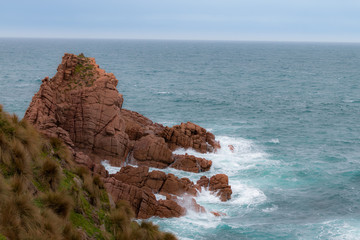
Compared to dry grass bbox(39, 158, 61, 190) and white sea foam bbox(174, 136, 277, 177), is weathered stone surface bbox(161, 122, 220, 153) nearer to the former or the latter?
white sea foam bbox(174, 136, 277, 177)

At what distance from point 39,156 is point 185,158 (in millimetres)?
26853

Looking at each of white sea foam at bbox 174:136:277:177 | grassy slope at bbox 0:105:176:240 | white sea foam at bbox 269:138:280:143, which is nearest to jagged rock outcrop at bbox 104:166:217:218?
white sea foam at bbox 174:136:277:177

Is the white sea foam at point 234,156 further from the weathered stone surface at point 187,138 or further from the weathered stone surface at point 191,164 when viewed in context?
the weathered stone surface at point 191,164

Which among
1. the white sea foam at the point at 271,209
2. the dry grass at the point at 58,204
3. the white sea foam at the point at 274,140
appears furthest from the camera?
the white sea foam at the point at 274,140

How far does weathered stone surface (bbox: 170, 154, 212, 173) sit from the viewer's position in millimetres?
39375

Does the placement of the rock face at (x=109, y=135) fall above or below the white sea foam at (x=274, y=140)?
above

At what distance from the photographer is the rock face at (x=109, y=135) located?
34031 mm

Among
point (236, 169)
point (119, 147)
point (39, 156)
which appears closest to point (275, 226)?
point (236, 169)

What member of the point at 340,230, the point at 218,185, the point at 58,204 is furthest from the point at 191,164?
the point at 58,204

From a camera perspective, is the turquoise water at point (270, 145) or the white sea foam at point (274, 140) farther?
the white sea foam at point (274, 140)

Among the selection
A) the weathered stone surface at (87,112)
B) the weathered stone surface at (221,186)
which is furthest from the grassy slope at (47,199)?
the weathered stone surface at (87,112)

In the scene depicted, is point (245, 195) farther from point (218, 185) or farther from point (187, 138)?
point (187, 138)

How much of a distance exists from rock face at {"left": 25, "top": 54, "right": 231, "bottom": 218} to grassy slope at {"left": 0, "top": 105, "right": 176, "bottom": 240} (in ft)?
58.2

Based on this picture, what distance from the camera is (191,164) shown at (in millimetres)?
39500
